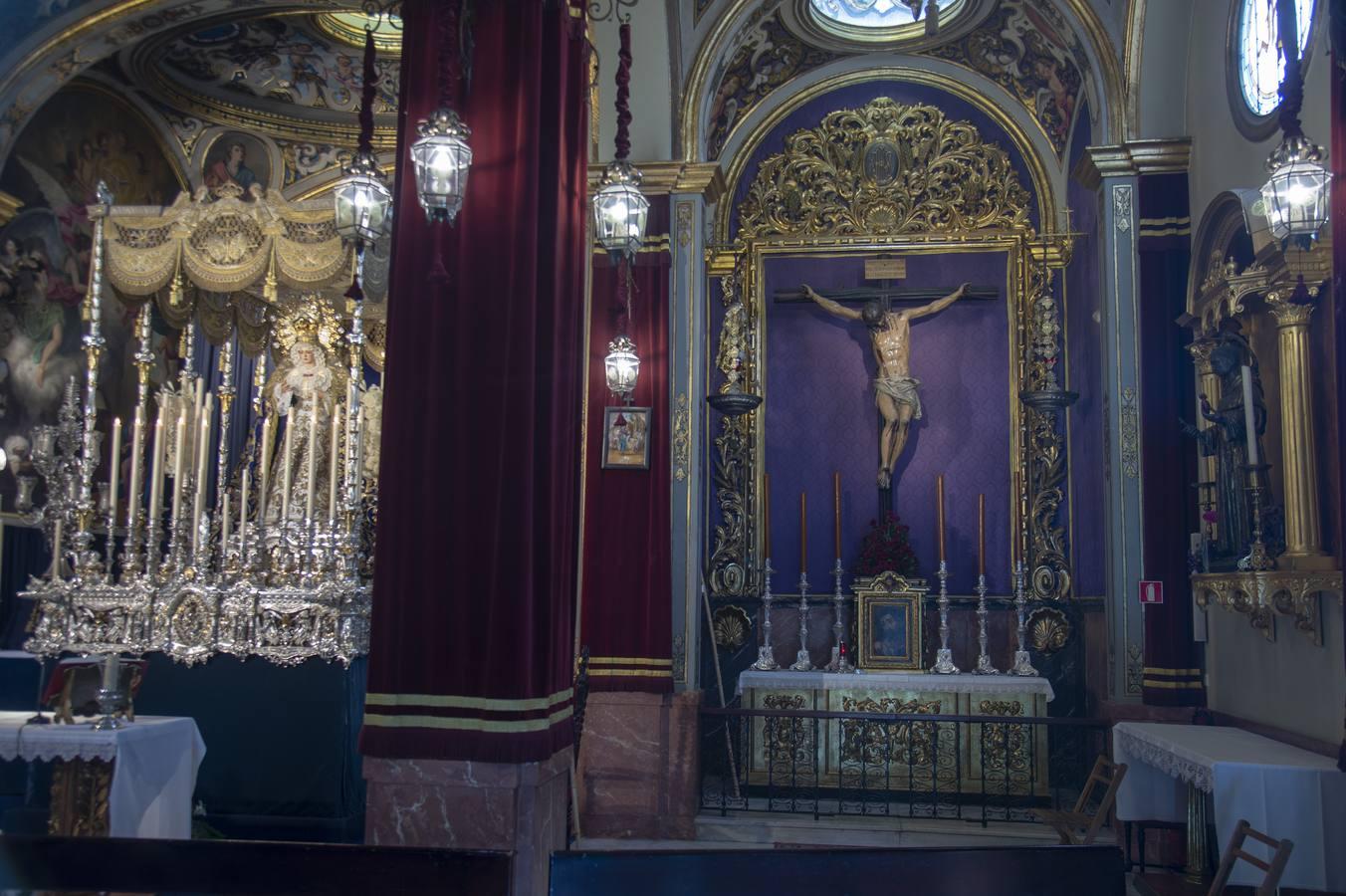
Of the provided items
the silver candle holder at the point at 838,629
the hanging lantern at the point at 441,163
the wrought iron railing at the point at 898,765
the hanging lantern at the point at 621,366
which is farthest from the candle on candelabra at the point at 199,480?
the silver candle holder at the point at 838,629

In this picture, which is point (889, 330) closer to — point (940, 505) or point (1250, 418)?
point (940, 505)

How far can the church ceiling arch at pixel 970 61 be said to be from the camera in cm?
1061

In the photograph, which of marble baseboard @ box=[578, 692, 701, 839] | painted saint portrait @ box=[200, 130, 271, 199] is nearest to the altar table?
marble baseboard @ box=[578, 692, 701, 839]

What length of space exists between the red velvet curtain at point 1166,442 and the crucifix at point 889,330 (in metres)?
2.37

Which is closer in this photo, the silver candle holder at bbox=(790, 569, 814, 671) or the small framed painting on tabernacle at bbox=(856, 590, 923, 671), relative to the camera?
the small framed painting on tabernacle at bbox=(856, 590, 923, 671)

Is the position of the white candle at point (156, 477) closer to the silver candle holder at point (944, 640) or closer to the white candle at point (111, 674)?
the white candle at point (111, 674)

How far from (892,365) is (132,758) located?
7997 mm

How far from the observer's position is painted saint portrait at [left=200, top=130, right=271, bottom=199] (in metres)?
13.3

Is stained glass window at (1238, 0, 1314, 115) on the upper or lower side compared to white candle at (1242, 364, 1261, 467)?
upper

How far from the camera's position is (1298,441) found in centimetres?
704

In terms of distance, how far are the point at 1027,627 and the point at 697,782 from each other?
3752 mm

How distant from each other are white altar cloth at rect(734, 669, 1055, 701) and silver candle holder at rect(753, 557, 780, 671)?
231 millimetres

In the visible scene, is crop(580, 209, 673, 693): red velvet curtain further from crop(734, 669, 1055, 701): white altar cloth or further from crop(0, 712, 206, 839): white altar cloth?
crop(0, 712, 206, 839): white altar cloth

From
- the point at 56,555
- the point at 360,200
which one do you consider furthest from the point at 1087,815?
the point at 56,555
